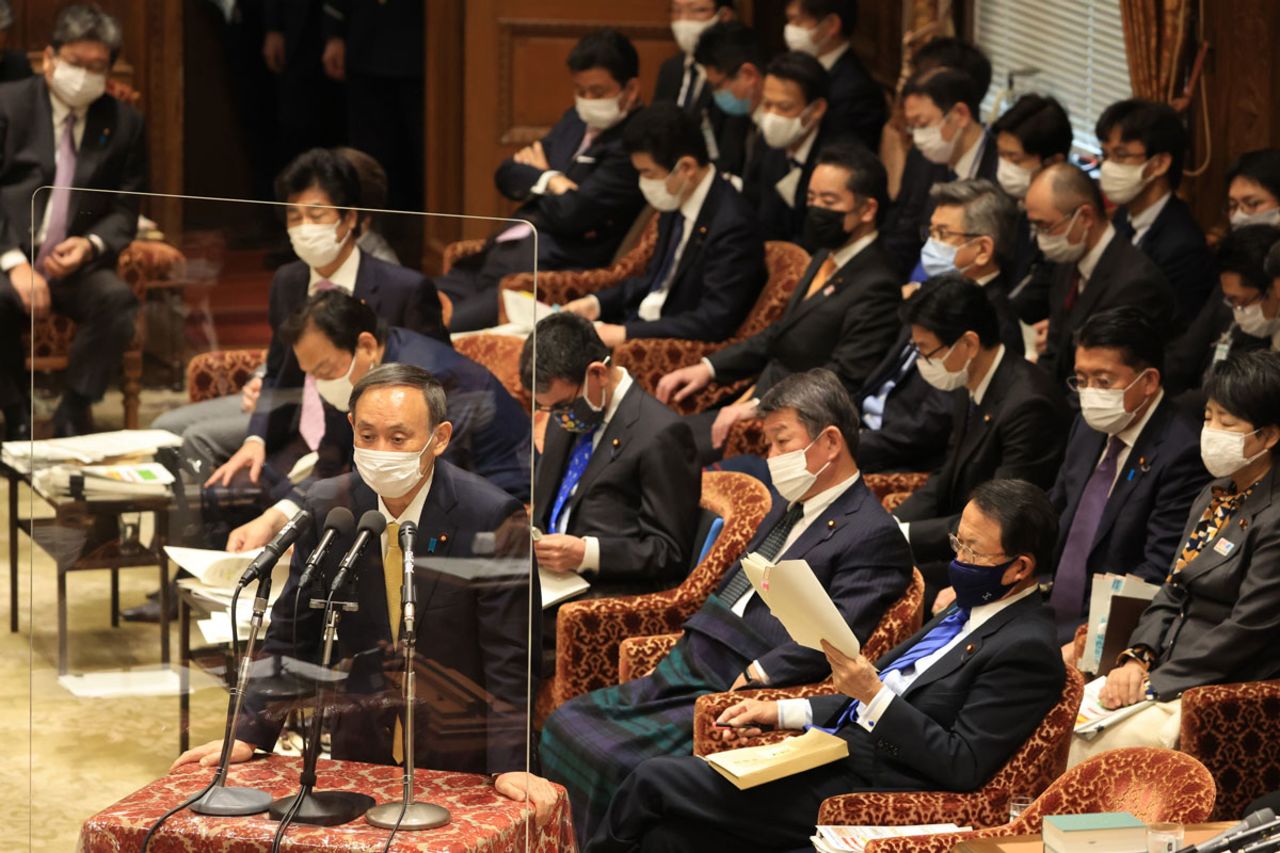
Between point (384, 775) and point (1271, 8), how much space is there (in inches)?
188

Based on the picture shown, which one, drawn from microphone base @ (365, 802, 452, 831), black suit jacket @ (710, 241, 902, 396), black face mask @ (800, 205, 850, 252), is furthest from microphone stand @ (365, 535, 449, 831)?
black face mask @ (800, 205, 850, 252)

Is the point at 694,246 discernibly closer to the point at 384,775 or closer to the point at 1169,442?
the point at 1169,442

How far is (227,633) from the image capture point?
2938mm

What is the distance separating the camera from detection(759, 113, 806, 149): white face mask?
290 inches

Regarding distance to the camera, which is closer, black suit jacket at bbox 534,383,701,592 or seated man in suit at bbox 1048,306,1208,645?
seated man in suit at bbox 1048,306,1208,645

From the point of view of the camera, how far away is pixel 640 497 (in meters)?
5.00

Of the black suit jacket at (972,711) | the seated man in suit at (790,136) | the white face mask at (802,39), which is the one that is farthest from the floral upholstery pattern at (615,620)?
the white face mask at (802,39)

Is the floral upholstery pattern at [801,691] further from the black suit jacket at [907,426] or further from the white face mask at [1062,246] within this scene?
the white face mask at [1062,246]

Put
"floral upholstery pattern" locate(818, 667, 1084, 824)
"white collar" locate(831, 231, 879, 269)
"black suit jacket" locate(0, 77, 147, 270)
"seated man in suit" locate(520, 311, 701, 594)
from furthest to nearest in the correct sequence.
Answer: "black suit jacket" locate(0, 77, 147, 270)
"white collar" locate(831, 231, 879, 269)
"seated man in suit" locate(520, 311, 701, 594)
"floral upholstery pattern" locate(818, 667, 1084, 824)

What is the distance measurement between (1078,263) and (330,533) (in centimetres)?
364

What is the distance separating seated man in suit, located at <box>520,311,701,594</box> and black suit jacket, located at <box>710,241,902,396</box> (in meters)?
1.32

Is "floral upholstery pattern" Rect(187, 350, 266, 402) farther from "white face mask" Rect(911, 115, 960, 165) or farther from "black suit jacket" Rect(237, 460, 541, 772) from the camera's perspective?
"white face mask" Rect(911, 115, 960, 165)

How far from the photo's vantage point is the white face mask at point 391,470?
289cm

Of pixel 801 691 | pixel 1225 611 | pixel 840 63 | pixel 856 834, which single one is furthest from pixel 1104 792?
pixel 840 63
